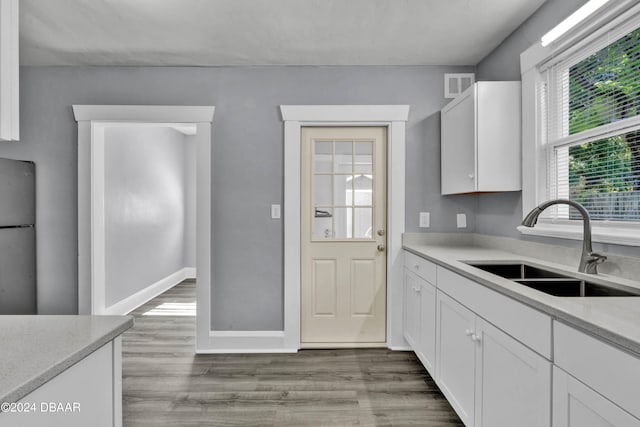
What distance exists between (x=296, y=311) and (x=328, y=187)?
43.1 inches

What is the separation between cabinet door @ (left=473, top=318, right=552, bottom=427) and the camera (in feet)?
3.89

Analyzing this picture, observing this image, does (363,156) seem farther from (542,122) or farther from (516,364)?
(516,364)

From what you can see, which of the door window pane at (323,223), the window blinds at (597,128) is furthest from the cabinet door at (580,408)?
the door window pane at (323,223)

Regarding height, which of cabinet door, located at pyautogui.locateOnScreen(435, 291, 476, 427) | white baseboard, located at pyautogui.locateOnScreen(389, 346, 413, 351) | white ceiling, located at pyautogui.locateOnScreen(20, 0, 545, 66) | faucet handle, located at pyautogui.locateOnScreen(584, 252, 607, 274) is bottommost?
white baseboard, located at pyautogui.locateOnScreen(389, 346, 413, 351)

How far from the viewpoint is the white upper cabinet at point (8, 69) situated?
69cm

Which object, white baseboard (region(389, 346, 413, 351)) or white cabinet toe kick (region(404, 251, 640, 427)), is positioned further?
white baseboard (region(389, 346, 413, 351))

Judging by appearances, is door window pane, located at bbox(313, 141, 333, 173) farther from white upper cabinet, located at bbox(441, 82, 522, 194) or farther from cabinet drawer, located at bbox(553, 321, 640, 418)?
cabinet drawer, located at bbox(553, 321, 640, 418)

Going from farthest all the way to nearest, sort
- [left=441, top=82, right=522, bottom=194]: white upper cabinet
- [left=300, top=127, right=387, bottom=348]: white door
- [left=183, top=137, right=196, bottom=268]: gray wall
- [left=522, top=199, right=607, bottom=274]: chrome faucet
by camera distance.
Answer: [left=183, top=137, right=196, bottom=268]: gray wall, [left=300, top=127, right=387, bottom=348]: white door, [left=441, top=82, right=522, bottom=194]: white upper cabinet, [left=522, top=199, right=607, bottom=274]: chrome faucet

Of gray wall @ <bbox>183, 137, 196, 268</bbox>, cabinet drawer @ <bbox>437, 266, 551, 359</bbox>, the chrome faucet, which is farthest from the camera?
gray wall @ <bbox>183, 137, 196, 268</bbox>

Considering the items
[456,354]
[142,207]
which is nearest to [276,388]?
[456,354]

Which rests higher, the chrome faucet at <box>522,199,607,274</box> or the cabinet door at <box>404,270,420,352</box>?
the chrome faucet at <box>522,199,607,274</box>

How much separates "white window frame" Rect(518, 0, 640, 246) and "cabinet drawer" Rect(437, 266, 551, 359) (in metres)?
0.66

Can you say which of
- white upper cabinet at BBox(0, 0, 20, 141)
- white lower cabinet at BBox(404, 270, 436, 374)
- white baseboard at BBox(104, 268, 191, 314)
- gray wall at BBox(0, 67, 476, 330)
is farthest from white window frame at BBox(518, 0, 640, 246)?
white baseboard at BBox(104, 268, 191, 314)

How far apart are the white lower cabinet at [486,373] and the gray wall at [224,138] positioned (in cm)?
152
